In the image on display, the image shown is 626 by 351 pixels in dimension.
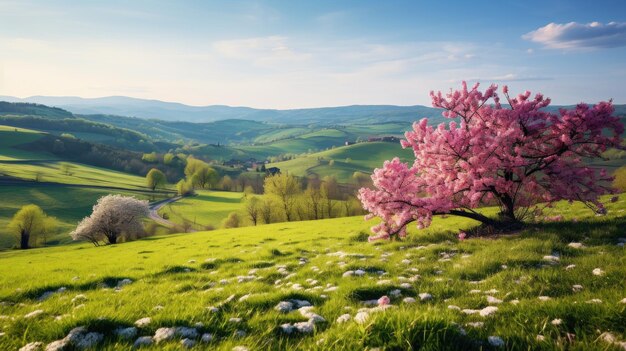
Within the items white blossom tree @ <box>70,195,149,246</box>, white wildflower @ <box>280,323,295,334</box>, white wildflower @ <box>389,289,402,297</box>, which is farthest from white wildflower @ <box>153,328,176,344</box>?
white blossom tree @ <box>70,195,149,246</box>

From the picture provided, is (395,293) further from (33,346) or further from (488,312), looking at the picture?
(33,346)

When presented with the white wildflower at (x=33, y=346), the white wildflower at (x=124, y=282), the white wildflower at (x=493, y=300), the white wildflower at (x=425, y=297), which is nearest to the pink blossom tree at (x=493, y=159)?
the white wildflower at (x=425, y=297)

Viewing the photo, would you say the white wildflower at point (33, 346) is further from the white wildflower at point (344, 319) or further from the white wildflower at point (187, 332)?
the white wildflower at point (344, 319)

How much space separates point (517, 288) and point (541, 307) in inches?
92.0

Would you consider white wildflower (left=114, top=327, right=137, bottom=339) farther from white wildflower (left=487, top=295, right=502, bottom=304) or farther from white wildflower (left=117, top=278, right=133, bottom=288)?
white wildflower (left=117, top=278, right=133, bottom=288)

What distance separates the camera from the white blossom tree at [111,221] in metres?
61.7

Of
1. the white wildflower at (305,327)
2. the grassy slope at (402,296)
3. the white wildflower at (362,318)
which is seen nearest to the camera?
the grassy slope at (402,296)

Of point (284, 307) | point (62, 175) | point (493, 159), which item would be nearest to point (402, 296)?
point (284, 307)

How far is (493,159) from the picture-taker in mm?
15523

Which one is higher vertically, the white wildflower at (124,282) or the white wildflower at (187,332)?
the white wildflower at (187,332)

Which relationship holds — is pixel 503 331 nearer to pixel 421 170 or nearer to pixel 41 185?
Result: pixel 421 170

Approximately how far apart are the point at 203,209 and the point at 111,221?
5234cm

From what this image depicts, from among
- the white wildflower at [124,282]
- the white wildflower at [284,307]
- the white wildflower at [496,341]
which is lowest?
the white wildflower at [124,282]

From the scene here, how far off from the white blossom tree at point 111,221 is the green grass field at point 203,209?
32.0 metres
